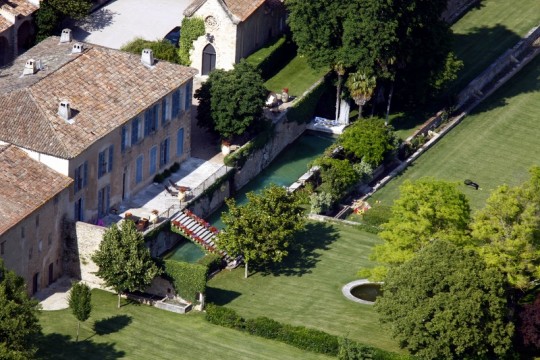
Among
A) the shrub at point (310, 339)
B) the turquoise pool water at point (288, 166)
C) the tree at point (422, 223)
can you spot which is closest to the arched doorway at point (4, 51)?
the turquoise pool water at point (288, 166)

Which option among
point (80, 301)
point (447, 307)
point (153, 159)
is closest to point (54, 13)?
point (153, 159)

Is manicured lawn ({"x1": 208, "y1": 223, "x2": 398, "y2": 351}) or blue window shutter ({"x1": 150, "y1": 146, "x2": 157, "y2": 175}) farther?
blue window shutter ({"x1": 150, "y1": 146, "x2": 157, "y2": 175})

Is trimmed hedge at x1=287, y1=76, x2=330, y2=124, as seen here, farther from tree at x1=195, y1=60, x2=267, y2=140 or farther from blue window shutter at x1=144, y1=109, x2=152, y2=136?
blue window shutter at x1=144, y1=109, x2=152, y2=136

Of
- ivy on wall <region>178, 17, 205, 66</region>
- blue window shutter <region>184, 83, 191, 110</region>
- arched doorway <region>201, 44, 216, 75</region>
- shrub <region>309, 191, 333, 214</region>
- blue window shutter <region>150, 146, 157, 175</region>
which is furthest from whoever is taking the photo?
arched doorway <region>201, 44, 216, 75</region>

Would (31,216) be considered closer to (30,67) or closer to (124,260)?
(124,260)

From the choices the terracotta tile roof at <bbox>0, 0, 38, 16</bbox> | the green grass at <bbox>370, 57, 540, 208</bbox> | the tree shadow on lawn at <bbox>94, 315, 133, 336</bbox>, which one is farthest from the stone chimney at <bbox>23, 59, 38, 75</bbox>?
the green grass at <bbox>370, 57, 540, 208</bbox>

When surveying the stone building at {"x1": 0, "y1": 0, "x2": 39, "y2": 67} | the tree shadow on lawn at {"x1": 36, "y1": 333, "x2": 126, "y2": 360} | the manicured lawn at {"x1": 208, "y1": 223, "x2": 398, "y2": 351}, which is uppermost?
the stone building at {"x1": 0, "y1": 0, "x2": 39, "y2": 67}

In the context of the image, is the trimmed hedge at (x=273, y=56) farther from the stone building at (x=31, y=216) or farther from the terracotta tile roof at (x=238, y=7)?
the stone building at (x=31, y=216)
